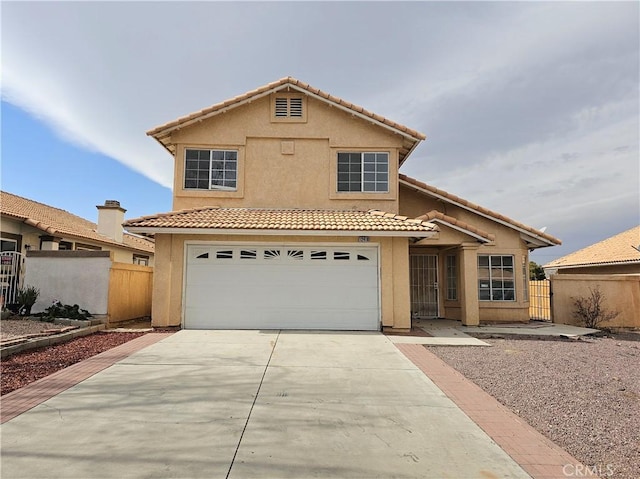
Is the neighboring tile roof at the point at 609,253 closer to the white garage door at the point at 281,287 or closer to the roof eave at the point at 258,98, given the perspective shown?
the roof eave at the point at 258,98

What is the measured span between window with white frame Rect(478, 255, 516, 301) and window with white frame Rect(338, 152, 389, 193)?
494 centimetres

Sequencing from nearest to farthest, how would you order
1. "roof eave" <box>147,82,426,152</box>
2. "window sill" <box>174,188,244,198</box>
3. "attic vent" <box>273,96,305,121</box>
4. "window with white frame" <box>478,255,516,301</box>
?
1. "roof eave" <box>147,82,426,152</box>
2. "window sill" <box>174,188,244,198</box>
3. "attic vent" <box>273,96,305,121</box>
4. "window with white frame" <box>478,255,516,301</box>

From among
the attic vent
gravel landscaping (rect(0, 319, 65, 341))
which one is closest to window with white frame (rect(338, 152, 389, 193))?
the attic vent

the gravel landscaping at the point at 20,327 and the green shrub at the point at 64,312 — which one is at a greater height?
the green shrub at the point at 64,312

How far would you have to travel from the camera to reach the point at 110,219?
883 inches

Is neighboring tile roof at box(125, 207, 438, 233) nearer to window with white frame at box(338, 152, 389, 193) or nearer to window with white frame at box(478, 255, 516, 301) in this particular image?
window with white frame at box(338, 152, 389, 193)

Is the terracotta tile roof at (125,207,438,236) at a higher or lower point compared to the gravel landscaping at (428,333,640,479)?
higher

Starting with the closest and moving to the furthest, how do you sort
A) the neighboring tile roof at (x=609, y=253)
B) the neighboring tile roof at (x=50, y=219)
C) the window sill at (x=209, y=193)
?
the window sill at (x=209, y=193) < the neighboring tile roof at (x=50, y=219) < the neighboring tile roof at (x=609, y=253)

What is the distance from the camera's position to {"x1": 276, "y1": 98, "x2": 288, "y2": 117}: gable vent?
44.4ft

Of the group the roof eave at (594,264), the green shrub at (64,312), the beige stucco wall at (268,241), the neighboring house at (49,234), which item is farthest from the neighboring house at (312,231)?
the roof eave at (594,264)

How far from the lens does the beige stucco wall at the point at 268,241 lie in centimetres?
1142

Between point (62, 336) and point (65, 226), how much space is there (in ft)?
39.1

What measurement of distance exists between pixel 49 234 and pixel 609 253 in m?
27.0

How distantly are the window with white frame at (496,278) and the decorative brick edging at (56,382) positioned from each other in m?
11.4
